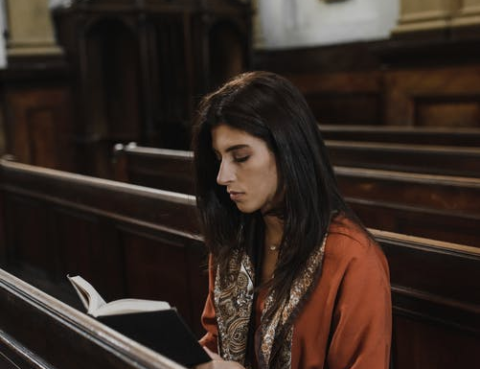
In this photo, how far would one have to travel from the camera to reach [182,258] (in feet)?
8.61

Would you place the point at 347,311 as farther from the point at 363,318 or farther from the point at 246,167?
the point at 246,167

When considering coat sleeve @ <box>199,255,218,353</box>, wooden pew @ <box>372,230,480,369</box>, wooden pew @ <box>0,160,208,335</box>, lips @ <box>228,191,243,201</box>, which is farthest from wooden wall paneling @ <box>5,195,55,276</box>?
lips @ <box>228,191,243,201</box>

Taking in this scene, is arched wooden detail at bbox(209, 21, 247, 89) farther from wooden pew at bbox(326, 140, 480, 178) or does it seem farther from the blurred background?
wooden pew at bbox(326, 140, 480, 178)

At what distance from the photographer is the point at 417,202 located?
9.14 feet

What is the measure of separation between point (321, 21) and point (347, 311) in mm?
6545

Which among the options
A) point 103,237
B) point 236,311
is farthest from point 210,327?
point 103,237

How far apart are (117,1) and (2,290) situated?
17.3ft

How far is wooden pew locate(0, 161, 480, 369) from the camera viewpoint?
167 cm

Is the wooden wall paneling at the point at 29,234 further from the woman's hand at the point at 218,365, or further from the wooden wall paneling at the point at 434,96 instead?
the wooden wall paneling at the point at 434,96

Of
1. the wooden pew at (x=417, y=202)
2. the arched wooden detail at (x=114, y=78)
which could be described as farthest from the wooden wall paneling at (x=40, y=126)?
the wooden pew at (x=417, y=202)

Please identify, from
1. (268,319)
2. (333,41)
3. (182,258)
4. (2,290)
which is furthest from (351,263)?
(333,41)

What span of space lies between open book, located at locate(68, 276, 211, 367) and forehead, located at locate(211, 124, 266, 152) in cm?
36

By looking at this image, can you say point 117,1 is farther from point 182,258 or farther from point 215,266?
point 215,266

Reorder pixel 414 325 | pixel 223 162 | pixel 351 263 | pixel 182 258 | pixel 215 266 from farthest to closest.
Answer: pixel 182 258 → pixel 414 325 → pixel 215 266 → pixel 223 162 → pixel 351 263
